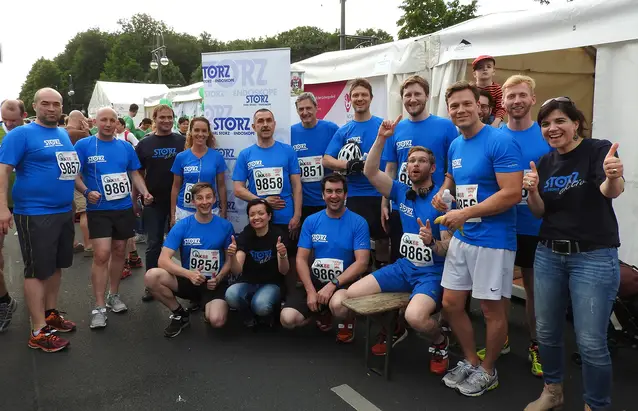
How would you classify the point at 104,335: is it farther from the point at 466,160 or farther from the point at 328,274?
the point at 466,160

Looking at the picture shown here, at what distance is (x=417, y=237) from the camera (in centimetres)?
331

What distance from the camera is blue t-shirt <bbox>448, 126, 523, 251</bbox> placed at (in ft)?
8.82

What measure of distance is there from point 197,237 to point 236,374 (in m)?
1.22

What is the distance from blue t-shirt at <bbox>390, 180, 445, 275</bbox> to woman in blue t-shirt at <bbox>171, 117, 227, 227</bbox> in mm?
1956

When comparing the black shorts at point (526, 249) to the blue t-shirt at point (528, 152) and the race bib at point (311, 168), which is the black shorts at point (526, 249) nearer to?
the blue t-shirt at point (528, 152)

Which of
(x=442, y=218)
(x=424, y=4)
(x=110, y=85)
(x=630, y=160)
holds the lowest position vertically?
(x=442, y=218)

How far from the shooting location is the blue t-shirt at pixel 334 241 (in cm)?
368

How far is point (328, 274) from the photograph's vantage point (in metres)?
3.72

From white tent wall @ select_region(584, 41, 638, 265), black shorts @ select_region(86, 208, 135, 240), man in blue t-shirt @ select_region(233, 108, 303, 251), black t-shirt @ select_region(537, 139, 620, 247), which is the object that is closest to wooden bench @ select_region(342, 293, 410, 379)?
black t-shirt @ select_region(537, 139, 620, 247)

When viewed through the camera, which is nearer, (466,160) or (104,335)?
(466,160)

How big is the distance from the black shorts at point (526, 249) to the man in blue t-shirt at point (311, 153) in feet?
6.02

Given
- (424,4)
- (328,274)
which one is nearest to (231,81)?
(328,274)

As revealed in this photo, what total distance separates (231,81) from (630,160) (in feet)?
11.9

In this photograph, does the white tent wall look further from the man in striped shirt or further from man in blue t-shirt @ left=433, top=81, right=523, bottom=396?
man in blue t-shirt @ left=433, top=81, right=523, bottom=396
